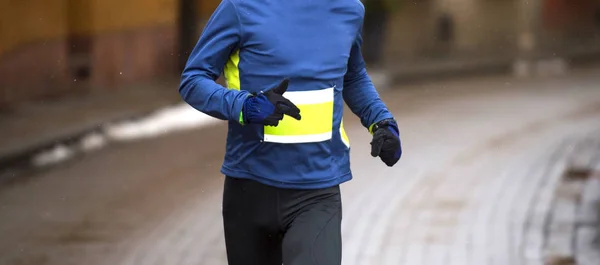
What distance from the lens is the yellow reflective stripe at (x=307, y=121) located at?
3.76 m

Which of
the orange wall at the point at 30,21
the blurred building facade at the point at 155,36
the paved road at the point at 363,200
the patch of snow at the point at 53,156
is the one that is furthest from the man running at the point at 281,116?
the orange wall at the point at 30,21

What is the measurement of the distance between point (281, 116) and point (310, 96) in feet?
0.57

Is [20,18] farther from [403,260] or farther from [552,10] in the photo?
[552,10]

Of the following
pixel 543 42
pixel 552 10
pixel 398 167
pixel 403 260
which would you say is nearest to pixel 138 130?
pixel 398 167

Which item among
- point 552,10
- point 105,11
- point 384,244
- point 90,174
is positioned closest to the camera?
point 384,244

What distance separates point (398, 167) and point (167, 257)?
4.07 metres

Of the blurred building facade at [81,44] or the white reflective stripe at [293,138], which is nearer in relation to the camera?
the white reflective stripe at [293,138]

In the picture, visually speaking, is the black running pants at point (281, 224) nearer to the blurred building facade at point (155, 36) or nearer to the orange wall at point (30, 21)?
the blurred building facade at point (155, 36)

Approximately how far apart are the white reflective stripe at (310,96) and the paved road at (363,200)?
10.7 feet

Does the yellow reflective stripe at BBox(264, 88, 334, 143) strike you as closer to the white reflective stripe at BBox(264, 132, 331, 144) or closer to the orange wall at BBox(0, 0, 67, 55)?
the white reflective stripe at BBox(264, 132, 331, 144)

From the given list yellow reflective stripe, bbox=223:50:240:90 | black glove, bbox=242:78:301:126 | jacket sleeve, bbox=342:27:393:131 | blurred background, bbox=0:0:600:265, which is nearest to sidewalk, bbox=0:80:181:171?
blurred background, bbox=0:0:600:265

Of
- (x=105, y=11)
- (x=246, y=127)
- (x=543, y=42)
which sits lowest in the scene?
(x=543, y=42)

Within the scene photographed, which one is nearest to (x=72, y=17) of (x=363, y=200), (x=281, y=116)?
(x=363, y=200)

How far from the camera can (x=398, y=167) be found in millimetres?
10867
